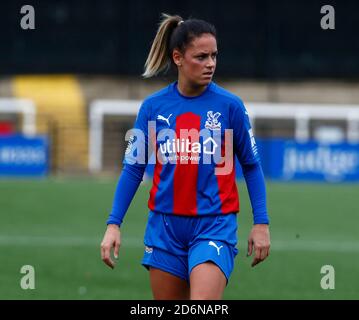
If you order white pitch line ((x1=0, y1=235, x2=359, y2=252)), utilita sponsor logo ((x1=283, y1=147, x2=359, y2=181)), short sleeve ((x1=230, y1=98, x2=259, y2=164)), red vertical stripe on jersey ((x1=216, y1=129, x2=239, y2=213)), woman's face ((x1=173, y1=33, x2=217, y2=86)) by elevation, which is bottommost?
utilita sponsor logo ((x1=283, y1=147, x2=359, y2=181))

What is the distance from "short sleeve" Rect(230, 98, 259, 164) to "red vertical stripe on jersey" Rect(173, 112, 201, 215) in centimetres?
21

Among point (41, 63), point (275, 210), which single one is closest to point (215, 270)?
point (275, 210)

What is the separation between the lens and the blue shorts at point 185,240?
20.6ft

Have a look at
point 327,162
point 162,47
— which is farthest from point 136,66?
point 162,47

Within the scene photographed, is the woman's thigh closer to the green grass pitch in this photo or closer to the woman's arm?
the woman's arm

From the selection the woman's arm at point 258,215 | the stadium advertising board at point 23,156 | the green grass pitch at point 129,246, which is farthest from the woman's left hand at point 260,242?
the stadium advertising board at point 23,156

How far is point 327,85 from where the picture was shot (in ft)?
118

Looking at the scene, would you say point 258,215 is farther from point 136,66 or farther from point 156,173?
point 136,66

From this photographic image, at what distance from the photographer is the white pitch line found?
14633mm

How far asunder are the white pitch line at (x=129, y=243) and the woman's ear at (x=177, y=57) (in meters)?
8.30

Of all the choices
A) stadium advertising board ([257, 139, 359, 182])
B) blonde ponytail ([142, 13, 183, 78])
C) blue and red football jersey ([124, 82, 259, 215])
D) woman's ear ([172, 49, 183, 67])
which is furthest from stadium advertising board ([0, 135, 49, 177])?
blue and red football jersey ([124, 82, 259, 215])

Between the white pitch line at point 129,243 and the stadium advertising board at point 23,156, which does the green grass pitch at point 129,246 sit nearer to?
the white pitch line at point 129,243
